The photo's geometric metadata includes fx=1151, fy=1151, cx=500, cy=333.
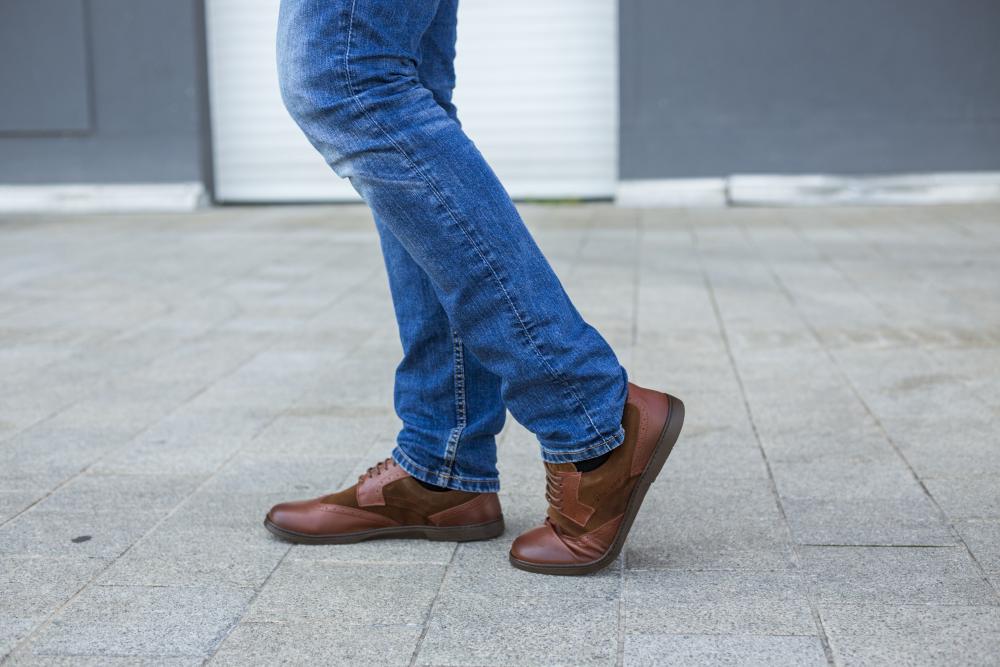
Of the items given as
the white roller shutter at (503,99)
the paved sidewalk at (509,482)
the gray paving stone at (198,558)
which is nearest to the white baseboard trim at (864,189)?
the white roller shutter at (503,99)

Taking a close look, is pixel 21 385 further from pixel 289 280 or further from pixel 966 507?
pixel 966 507

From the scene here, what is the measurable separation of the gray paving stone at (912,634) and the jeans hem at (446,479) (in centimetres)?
62

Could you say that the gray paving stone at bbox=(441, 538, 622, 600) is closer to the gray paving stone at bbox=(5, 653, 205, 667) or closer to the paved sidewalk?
the paved sidewalk

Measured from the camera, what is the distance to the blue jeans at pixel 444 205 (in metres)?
1.62

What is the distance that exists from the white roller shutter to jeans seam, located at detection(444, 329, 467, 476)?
7.32 meters

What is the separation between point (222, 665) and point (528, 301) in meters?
0.65

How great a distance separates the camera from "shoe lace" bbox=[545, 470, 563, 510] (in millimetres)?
1819

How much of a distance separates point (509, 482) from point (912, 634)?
0.99 m

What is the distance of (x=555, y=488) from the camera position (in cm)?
183

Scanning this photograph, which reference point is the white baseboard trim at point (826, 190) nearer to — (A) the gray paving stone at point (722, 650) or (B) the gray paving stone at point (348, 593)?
(B) the gray paving stone at point (348, 593)

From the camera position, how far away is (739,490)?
90.1 inches

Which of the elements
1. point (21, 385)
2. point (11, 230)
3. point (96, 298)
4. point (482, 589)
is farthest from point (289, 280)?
point (482, 589)

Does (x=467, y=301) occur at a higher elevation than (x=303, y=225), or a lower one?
higher

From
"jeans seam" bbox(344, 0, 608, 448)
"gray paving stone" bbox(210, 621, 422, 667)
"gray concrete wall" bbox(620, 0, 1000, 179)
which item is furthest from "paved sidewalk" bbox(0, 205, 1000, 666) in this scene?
"gray concrete wall" bbox(620, 0, 1000, 179)
